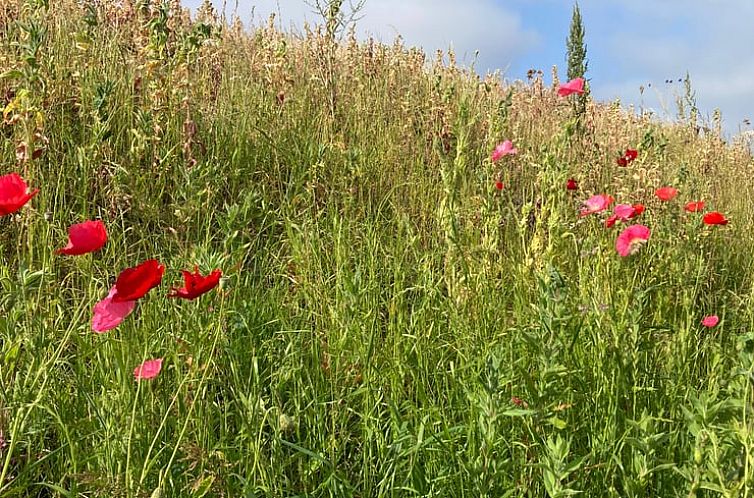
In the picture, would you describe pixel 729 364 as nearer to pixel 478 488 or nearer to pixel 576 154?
pixel 478 488

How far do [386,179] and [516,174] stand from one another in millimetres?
921

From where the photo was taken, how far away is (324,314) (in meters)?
1.88

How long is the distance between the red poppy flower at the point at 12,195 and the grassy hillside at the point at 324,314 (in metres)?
0.14

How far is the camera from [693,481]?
1.18 meters

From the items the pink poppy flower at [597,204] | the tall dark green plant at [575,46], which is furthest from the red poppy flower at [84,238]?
the tall dark green plant at [575,46]

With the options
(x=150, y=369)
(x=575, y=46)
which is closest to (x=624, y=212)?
(x=150, y=369)

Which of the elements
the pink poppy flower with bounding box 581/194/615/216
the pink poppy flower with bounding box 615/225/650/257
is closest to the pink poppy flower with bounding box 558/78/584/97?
the pink poppy flower with bounding box 581/194/615/216

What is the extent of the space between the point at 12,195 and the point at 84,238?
168 millimetres

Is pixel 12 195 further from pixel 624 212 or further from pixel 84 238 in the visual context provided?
pixel 624 212

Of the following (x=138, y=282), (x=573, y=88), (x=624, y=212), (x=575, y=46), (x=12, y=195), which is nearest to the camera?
(x=138, y=282)

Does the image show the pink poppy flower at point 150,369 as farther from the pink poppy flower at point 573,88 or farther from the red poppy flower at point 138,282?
the pink poppy flower at point 573,88

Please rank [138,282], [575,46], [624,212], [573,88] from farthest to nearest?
[575,46], [573,88], [624,212], [138,282]

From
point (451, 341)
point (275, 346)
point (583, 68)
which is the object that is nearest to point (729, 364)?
point (451, 341)

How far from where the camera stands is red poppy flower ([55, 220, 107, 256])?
116 cm
